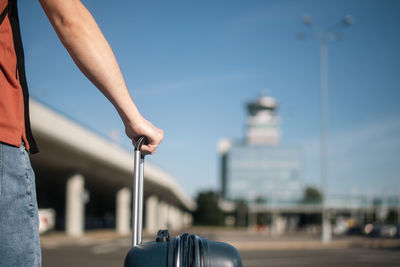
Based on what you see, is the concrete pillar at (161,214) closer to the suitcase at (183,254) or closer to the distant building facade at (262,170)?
the distant building facade at (262,170)

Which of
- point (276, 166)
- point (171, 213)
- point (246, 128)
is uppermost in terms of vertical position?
point (246, 128)

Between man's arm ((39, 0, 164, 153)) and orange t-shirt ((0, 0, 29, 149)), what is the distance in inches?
5.3

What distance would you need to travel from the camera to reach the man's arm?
139cm

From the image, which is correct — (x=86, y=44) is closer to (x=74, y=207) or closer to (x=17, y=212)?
(x=17, y=212)

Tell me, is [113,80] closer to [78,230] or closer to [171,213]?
[78,230]

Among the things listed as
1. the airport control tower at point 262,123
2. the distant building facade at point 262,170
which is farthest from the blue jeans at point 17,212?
the airport control tower at point 262,123

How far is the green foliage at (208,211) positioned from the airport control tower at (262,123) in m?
50.0

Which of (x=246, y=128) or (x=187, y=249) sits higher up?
(x=246, y=128)

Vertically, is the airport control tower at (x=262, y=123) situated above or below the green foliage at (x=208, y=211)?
above

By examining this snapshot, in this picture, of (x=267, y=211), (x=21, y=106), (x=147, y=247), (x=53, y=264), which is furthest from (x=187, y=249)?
(x=267, y=211)

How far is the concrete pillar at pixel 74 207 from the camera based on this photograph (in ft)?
97.6

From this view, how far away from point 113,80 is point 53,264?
9910mm

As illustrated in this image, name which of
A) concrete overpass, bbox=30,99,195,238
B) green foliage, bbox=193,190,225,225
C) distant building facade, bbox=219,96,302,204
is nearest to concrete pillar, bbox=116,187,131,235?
concrete overpass, bbox=30,99,195,238

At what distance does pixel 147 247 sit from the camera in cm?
155
